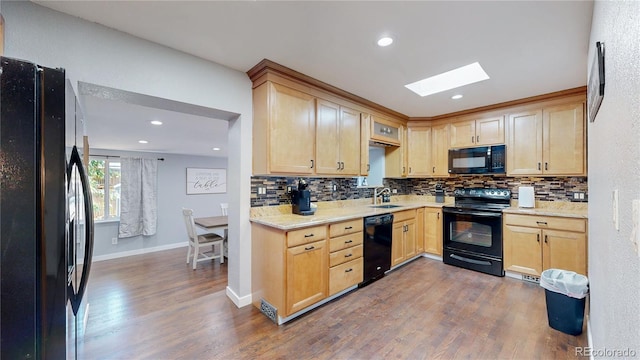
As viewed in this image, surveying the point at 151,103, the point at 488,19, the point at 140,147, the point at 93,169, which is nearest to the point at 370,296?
the point at 488,19

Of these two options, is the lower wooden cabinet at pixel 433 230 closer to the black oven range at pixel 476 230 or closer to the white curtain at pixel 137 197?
the black oven range at pixel 476 230

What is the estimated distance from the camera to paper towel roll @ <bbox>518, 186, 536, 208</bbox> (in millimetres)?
3467

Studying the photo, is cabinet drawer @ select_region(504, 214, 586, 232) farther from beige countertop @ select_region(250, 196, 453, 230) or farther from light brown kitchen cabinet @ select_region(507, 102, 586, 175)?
beige countertop @ select_region(250, 196, 453, 230)

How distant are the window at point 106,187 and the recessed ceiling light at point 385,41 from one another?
230 inches

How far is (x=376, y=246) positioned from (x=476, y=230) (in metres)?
1.54

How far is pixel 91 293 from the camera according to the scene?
3.11m

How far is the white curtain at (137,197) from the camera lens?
209 inches

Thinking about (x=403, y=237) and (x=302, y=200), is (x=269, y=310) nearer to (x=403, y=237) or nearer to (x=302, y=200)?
(x=302, y=200)

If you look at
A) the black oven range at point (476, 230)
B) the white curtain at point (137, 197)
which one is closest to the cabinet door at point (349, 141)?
the black oven range at point (476, 230)

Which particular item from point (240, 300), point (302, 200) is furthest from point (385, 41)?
point (240, 300)

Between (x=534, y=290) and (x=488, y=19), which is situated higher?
(x=488, y=19)

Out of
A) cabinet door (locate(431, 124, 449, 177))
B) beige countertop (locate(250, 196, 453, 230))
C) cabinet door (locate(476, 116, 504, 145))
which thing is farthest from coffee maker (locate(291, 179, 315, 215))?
cabinet door (locate(476, 116, 504, 145))

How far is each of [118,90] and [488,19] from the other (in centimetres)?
270

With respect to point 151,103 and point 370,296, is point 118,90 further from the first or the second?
point 370,296
